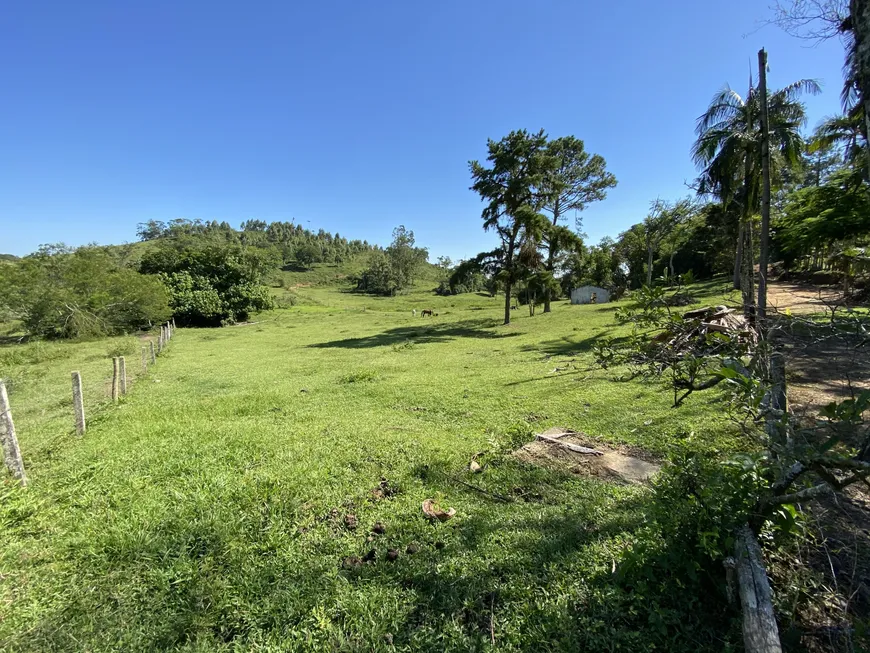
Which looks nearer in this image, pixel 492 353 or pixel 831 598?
pixel 831 598

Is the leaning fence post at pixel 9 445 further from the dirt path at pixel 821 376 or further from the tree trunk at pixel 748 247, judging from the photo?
the tree trunk at pixel 748 247

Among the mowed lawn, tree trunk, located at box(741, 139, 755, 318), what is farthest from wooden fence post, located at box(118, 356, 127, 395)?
tree trunk, located at box(741, 139, 755, 318)

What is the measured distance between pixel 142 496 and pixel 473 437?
4.33 metres

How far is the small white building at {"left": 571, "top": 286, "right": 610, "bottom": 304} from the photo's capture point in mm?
38125

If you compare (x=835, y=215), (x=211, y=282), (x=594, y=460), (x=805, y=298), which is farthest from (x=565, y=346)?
(x=211, y=282)

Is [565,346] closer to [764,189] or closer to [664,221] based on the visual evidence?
[764,189]

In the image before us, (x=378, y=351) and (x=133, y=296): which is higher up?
(x=133, y=296)

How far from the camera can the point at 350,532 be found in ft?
11.9

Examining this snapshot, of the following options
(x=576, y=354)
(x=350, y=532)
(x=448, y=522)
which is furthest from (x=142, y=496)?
(x=576, y=354)

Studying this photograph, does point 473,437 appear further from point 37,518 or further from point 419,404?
point 37,518

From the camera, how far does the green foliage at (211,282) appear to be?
31.8 m

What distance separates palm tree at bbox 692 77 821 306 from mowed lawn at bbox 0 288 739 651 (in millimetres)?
8101

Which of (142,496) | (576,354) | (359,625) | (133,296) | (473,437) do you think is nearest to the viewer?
(359,625)

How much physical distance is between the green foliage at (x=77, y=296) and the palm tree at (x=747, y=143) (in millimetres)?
32736
